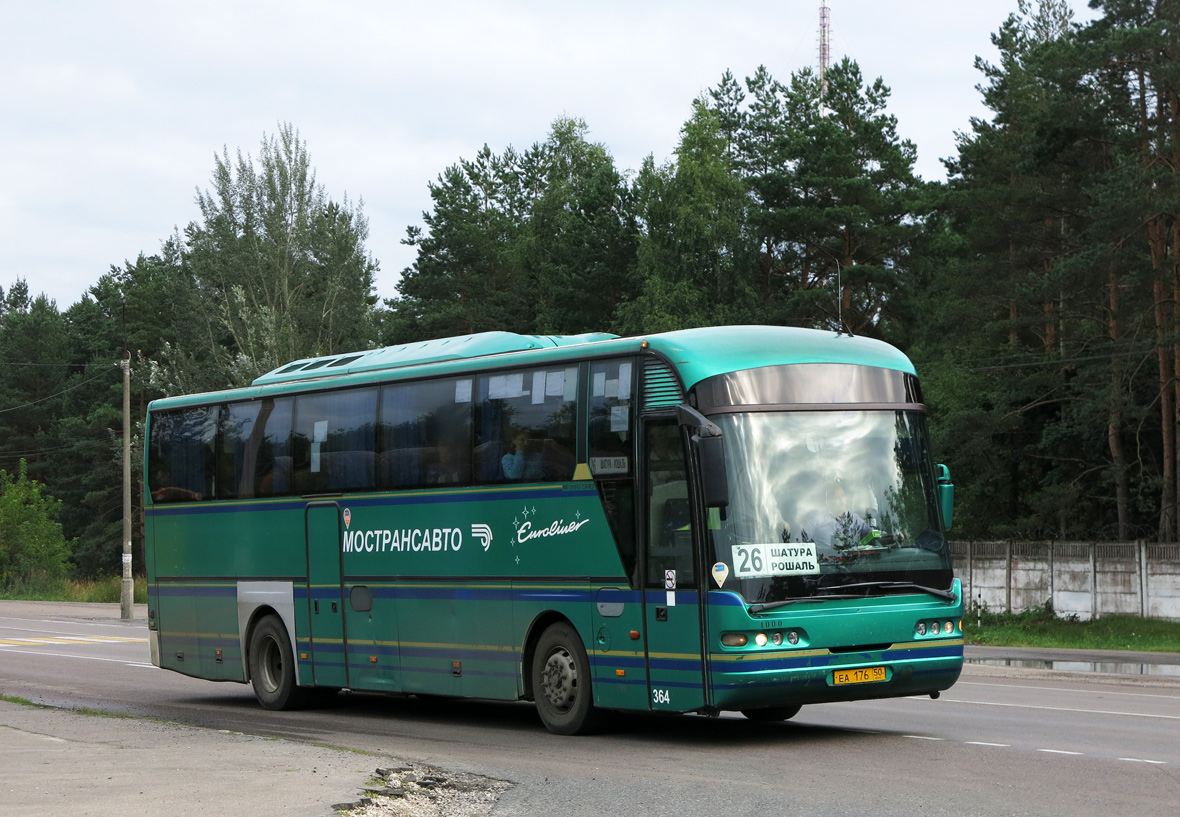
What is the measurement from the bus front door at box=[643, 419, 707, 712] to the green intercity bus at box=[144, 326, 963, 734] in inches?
0.8

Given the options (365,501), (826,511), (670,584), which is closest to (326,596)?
(365,501)

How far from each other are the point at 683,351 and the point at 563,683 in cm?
331

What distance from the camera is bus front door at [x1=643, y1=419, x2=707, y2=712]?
1230 cm

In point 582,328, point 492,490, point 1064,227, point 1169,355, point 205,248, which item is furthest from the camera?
point 582,328

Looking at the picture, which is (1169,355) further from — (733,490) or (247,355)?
(733,490)

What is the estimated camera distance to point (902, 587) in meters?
12.7

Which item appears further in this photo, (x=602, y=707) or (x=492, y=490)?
(x=492, y=490)

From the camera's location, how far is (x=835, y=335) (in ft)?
44.7

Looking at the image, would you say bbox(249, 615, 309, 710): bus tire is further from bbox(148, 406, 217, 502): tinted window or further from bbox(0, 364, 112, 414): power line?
bbox(0, 364, 112, 414): power line

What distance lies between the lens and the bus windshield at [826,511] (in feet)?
39.9

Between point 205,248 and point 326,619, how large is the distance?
43.5m

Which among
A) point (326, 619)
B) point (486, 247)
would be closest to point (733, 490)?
point (326, 619)

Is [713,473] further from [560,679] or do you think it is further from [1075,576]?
[1075,576]

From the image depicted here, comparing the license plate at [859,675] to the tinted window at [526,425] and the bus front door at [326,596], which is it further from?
the bus front door at [326,596]
